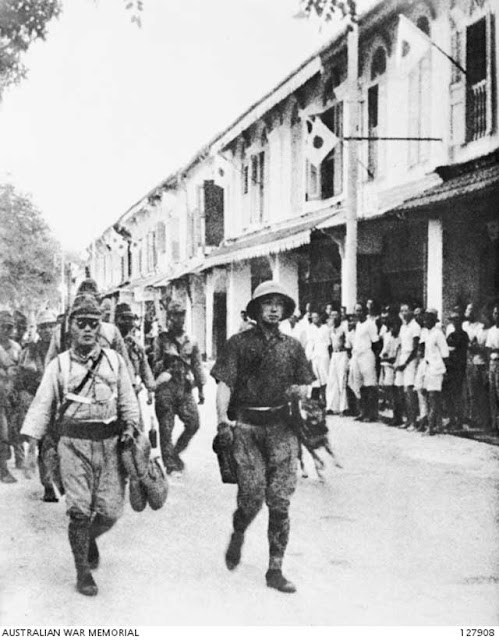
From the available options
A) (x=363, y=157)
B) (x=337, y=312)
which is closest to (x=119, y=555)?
(x=337, y=312)

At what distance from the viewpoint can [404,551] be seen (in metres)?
5.00

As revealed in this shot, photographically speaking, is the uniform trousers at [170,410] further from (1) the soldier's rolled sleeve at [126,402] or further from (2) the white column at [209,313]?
(1) the soldier's rolled sleeve at [126,402]

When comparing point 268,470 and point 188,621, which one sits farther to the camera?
point 268,470

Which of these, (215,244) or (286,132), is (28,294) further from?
(286,132)

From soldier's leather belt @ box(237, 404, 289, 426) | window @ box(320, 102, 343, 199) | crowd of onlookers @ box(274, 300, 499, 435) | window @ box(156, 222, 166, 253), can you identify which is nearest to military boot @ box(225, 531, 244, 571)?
soldier's leather belt @ box(237, 404, 289, 426)

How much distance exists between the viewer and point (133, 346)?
23.6 ft

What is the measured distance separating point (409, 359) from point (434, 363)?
53 centimetres

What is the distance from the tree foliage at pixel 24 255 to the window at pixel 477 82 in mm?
4293

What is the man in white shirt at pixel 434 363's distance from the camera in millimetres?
9477

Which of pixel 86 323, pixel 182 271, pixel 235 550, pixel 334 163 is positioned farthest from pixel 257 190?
pixel 235 550

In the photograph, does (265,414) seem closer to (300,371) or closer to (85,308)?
(300,371)

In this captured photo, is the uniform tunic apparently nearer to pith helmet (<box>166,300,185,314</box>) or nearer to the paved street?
the paved street

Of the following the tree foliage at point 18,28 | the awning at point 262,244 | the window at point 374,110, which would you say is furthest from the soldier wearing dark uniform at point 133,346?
the window at point 374,110

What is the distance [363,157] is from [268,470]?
827 centimetres
